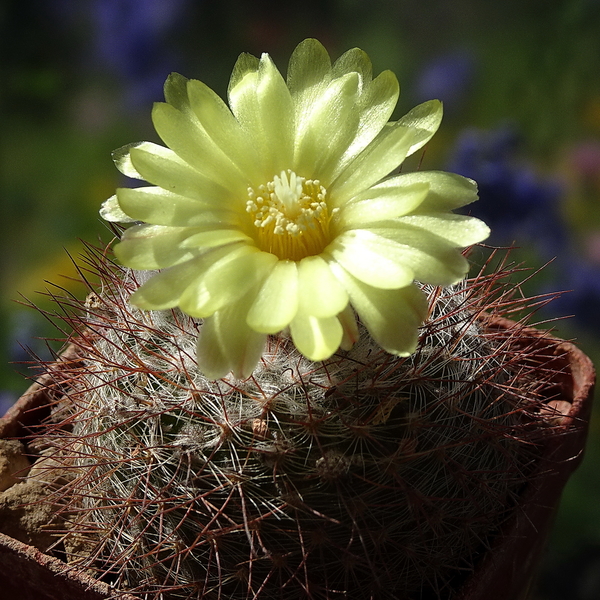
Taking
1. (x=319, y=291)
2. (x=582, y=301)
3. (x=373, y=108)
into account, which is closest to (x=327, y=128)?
(x=373, y=108)

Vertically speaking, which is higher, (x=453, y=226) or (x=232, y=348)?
(x=453, y=226)

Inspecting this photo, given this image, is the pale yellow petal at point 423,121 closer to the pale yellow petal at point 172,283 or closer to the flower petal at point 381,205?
the flower petal at point 381,205

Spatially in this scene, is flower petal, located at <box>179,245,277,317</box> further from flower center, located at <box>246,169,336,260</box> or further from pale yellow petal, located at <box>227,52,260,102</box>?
pale yellow petal, located at <box>227,52,260,102</box>

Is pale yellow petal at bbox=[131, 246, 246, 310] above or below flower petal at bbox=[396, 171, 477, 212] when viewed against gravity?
below

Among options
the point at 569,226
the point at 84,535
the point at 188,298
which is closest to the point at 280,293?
the point at 188,298

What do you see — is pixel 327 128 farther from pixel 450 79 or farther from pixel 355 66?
pixel 450 79

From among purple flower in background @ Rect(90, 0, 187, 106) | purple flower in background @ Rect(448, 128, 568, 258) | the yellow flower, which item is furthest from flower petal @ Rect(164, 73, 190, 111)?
purple flower in background @ Rect(90, 0, 187, 106)

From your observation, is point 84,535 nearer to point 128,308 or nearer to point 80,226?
point 128,308
